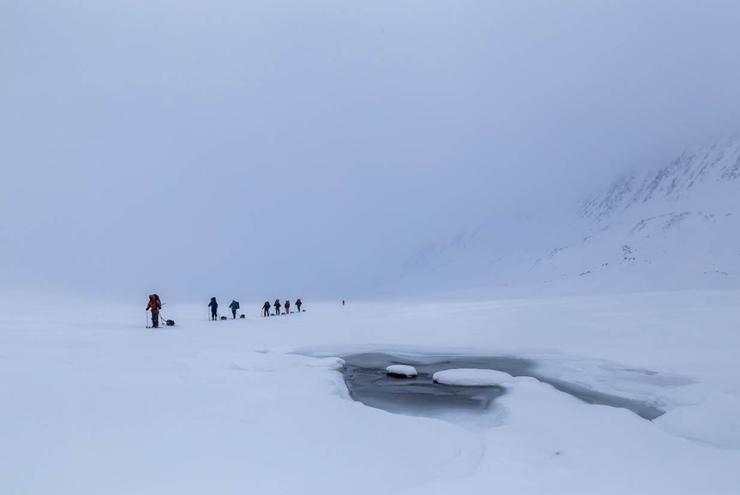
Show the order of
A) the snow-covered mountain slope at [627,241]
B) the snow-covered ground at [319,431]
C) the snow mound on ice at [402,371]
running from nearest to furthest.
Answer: the snow-covered ground at [319,431]
the snow mound on ice at [402,371]
the snow-covered mountain slope at [627,241]

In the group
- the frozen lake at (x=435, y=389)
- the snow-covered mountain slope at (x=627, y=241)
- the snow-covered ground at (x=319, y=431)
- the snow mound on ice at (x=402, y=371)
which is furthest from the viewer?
the snow-covered mountain slope at (x=627, y=241)

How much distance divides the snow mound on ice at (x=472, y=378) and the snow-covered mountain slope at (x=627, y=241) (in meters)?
47.9

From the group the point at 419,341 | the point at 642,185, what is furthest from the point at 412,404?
the point at 642,185

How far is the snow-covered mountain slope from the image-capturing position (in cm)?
6103

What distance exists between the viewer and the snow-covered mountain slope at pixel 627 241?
2403 inches

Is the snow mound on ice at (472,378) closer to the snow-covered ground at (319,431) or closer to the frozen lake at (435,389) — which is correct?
the frozen lake at (435,389)

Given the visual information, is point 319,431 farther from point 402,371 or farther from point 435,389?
point 402,371

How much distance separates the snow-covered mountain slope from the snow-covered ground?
49333 mm

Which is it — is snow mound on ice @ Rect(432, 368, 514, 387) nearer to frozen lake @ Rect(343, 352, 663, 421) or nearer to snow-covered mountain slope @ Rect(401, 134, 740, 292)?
frozen lake @ Rect(343, 352, 663, 421)

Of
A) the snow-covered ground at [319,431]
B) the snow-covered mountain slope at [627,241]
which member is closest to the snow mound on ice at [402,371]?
the snow-covered ground at [319,431]

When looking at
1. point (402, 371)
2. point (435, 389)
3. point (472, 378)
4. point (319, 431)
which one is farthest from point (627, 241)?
point (319, 431)

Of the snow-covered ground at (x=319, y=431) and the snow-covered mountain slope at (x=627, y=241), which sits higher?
the snow-covered mountain slope at (x=627, y=241)

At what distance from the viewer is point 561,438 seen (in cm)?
816

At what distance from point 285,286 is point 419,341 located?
113156 millimetres
